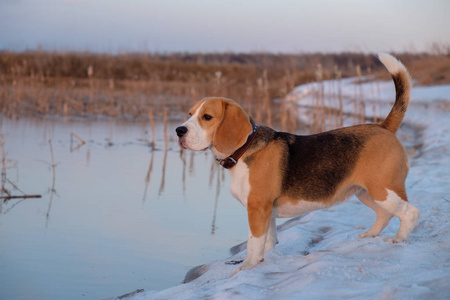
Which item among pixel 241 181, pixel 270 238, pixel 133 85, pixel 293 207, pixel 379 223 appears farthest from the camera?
pixel 133 85

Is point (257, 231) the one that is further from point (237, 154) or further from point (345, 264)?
point (345, 264)

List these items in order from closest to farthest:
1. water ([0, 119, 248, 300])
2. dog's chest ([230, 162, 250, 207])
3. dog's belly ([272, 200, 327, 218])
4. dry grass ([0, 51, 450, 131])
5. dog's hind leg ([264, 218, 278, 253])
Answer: dog's chest ([230, 162, 250, 207]) < dog's belly ([272, 200, 327, 218]) < dog's hind leg ([264, 218, 278, 253]) < water ([0, 119, 248, 300]) < dry grass ([0, 51, 450, 131])

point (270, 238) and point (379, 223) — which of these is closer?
→ point (270, 238)

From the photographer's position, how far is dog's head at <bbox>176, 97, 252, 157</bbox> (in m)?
4.70

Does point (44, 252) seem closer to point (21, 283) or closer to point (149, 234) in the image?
point (21, 283)

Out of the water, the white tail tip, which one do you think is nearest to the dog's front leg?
the water

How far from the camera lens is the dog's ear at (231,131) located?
4707 millimetres

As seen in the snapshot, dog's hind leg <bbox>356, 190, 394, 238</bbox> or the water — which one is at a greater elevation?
dog's hind leg <bbox>356, 190, 394, 238</bbox>

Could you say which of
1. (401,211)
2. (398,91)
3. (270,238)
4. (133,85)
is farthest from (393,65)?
(133,85)

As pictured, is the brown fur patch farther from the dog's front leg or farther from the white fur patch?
the white fur patch

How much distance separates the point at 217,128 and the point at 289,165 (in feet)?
2.25

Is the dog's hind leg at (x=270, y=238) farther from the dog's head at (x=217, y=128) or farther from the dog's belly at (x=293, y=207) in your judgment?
the dog's head at (x=217, y=128)

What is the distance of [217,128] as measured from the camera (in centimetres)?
478

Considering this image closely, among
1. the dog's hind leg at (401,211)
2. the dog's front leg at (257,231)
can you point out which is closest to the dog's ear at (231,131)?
the dog's front leg at (257,231)
